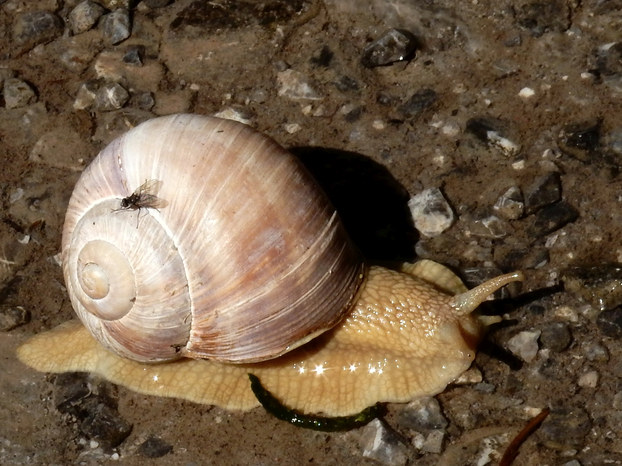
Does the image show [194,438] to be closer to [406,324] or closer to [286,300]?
[286,300]

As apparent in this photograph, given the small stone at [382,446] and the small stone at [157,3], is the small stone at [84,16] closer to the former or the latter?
the small stone at [157,3]

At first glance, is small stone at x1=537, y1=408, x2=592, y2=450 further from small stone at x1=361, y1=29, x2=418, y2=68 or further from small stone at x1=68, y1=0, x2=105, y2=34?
small stone at x1=68, y1=0, x2=105, y2=34

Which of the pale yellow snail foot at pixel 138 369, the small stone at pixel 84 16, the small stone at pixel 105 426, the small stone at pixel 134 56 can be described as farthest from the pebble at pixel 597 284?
the small stone at pixel 84 16

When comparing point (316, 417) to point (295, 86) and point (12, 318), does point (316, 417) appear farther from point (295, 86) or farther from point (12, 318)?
point (295, 86)

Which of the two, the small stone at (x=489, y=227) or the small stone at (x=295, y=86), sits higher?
the small stone at (x=295, y=86)

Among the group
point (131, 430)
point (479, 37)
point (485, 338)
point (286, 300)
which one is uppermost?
point (479, 37)

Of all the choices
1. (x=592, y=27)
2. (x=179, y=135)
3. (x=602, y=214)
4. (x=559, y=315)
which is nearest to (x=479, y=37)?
(x=592, y=27)
